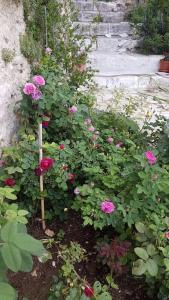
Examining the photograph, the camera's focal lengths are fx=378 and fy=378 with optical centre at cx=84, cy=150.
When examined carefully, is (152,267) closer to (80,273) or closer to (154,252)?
(154,252)

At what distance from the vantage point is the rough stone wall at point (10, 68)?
11.3 ft

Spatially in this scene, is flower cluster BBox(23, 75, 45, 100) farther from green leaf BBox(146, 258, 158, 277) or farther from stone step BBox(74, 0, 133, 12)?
stone step BBox(74, 0, 133, 12)

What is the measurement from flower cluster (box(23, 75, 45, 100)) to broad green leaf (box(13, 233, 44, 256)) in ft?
6.20

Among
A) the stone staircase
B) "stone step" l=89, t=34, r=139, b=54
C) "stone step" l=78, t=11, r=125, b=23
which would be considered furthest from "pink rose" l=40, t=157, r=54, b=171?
"stone step" l=78, t=11, r=125, b=23

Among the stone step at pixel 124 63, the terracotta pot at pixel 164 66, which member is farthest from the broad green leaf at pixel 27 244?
the terracotta pot at pixel 164 66

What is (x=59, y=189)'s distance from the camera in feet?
9.95

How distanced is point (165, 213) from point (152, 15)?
21.0ft

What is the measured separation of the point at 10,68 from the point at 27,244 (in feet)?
8.44

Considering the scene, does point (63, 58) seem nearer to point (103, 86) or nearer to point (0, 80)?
point (0, 80)

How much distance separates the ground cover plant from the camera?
7.95 ft

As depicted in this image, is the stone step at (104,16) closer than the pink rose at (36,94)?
No

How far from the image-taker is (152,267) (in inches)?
89.9

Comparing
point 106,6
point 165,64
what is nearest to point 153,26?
point 165,64

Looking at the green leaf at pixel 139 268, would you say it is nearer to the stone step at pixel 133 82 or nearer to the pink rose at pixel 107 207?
the pink rose at pixel 107 207
